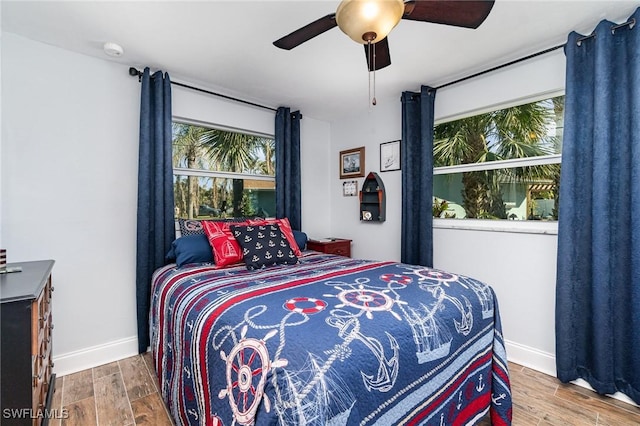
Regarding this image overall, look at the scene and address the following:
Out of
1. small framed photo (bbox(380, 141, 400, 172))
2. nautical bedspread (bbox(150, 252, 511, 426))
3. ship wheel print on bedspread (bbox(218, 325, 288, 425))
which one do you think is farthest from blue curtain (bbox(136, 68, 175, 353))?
small framed photo (bbox(380, 141, 400, 172))

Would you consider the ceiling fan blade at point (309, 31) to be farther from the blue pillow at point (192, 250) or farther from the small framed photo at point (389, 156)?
the small framed photo at point (389, 156)

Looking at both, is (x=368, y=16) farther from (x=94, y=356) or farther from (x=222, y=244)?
(x=94, y=356)

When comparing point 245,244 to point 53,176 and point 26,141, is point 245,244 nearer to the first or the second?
point 53,176

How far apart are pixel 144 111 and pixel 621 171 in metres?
3.51

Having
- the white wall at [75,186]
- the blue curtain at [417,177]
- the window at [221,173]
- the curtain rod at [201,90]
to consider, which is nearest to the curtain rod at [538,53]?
the blue curtain at [417,177]

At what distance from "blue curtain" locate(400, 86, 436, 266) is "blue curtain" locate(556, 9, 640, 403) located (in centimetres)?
102

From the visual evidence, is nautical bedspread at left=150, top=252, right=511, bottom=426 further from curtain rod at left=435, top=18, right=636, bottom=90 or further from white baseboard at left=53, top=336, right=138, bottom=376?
curtain rod at left=435, top=18, right=636, bottom=90

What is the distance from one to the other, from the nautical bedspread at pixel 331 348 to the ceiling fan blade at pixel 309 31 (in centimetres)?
132

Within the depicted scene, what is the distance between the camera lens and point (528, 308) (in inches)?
94.1

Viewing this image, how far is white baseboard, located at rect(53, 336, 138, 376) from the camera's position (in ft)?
7.22

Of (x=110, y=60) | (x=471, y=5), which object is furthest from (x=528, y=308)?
(x=110, y=60)

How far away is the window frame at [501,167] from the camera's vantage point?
7.57 feet

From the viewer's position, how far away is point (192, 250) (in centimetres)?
232

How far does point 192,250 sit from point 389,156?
2289 millimetres
